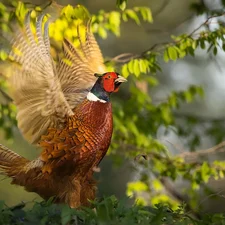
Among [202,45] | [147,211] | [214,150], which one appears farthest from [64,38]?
[147,211]

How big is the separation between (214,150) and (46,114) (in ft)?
11.8

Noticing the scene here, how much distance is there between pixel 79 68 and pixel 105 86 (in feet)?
2.26

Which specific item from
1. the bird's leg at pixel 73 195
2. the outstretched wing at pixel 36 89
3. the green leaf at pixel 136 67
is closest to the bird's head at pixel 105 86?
the outstretched wing at pixel 36 89

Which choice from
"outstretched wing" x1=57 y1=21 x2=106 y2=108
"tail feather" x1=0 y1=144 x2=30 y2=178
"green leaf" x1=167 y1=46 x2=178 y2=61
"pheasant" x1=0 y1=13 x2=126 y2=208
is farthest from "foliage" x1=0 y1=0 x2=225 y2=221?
"tail feather" x1=0 y1=144 x2=30 y2=178

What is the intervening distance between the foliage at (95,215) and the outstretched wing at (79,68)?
6.49 ft

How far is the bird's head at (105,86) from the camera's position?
4.83 meters

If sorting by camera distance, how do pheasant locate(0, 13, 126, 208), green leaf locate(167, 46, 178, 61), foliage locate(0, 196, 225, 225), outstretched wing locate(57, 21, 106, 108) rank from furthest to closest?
green leaf locate(167, 46, 178, 61)
outstretched wing locate(57, 21, 106, 108)
pheasant locate(0, 13, 126, 208)
foliage locate(0, 196, 225, 225)

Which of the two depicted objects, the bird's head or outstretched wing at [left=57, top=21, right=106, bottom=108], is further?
outstretched wing at [left=57, top=21, right=106, bottom=108]

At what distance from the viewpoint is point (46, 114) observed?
184 inches

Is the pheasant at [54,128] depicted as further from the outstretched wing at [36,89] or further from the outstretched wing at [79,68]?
the outstretched wing at [79,68]

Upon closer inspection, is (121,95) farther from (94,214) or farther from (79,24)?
(94,214)

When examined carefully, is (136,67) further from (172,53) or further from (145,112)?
(145,112)

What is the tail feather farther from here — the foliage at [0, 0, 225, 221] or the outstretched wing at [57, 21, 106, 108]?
the foliage at [0, 0, 225, 221]

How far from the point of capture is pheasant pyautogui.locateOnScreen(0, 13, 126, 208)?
4.61 metres
